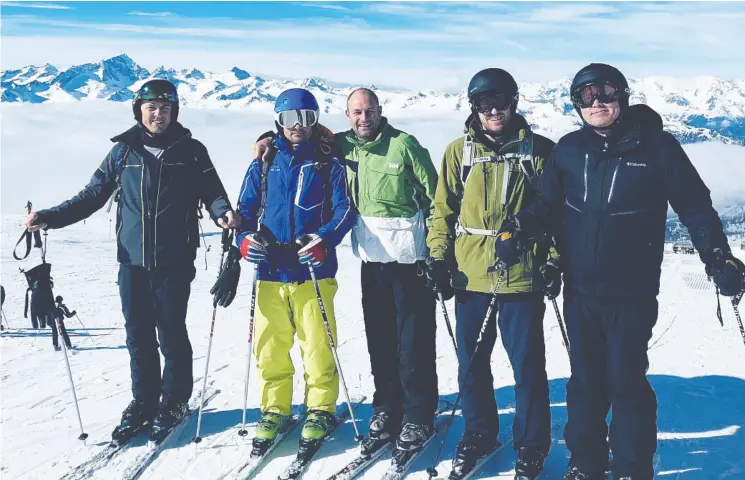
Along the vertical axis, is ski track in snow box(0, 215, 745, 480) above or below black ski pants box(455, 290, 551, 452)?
below

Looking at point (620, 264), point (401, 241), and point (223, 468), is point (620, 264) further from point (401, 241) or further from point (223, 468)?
point (223, 468)

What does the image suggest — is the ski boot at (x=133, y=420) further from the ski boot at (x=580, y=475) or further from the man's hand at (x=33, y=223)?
the ski boot at (x=580, y=475)

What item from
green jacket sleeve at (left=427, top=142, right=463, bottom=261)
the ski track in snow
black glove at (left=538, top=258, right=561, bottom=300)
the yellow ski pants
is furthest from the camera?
the yellow ski pants

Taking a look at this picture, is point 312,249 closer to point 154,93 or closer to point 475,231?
point 475,231

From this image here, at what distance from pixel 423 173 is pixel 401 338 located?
47.8 inches

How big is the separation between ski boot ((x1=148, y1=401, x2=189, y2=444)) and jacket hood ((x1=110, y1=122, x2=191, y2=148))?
2048 millimetres

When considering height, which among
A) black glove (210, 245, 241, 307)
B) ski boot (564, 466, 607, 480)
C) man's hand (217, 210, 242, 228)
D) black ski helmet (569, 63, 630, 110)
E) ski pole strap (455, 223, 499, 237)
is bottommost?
ski boot (564, 466, 607, 480)

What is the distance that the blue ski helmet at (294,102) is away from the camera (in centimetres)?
436

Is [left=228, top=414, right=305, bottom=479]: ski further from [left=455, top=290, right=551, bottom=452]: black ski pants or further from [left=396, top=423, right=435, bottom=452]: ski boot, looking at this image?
[left=455, top=290, right=551, bottom=452]: black ski pants

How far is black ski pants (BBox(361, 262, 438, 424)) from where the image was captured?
441 centimetres

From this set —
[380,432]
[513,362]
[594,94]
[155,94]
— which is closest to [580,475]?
[513,362]

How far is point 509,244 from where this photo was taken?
3.67 meters

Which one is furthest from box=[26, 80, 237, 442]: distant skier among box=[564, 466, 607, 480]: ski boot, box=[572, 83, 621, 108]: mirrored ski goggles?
box=[564, 466, 607, 480]: ski boot

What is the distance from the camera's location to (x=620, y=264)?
138 inches
